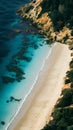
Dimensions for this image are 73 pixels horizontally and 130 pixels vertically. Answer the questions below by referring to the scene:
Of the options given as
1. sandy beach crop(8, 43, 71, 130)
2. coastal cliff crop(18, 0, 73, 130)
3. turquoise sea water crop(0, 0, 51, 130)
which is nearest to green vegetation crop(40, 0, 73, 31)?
coastal cliff crop(18, 0, 73, 130)

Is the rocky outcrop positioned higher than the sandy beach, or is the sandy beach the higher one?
the rocky outcrop

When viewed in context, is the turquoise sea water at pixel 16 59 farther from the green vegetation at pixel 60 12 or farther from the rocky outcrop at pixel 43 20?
the green vegetation at pixel 60 12

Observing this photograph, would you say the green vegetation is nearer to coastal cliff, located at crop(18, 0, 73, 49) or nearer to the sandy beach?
coastal cliff, located at crop(18, 0, 73, 49)

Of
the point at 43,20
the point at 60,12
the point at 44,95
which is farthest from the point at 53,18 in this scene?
the point at 44,95

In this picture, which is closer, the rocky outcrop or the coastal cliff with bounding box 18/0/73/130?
the coastal cliff with bounding box 18/0/73/130

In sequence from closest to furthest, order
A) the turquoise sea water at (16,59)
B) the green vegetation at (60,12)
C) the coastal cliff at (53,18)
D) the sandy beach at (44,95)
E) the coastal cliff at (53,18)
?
the sandy beach at (44,95) → the turquoise sea water at (16,59) → the coastal cliff at (53,18) → the coastal cliff at (53,18) → the green vegetation at (60,12)

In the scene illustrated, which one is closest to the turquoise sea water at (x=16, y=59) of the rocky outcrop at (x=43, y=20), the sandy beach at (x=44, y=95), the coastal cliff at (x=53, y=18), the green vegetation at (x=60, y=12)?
the sandy beach at (x=44, y=95)
